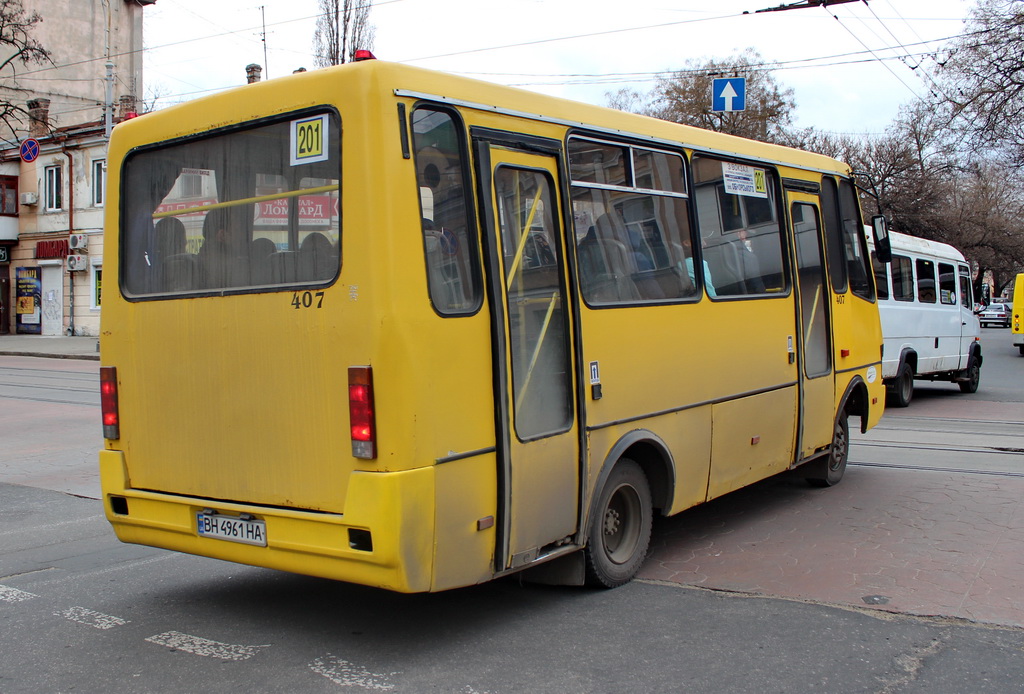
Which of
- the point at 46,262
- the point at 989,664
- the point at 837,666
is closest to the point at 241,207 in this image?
the point at 837,666

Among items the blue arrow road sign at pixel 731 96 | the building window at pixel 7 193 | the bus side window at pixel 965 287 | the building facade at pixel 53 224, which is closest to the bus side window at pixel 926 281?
the bus side window at pixel 965 287

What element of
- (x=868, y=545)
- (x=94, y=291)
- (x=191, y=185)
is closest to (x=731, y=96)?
(x=868, y=545)

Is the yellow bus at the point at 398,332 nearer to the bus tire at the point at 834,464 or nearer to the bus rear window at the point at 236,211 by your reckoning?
the bus rear window at the point at 236,211

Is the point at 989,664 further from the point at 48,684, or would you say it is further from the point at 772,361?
the point at 48,684

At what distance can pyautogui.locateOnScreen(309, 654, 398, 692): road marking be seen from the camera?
4.25m

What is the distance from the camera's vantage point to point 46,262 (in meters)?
37.9

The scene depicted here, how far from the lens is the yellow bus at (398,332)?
4375 millimetres

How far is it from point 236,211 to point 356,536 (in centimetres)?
176

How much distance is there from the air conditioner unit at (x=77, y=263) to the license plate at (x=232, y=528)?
34.2m

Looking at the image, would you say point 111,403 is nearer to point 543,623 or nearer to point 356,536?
point 356,536

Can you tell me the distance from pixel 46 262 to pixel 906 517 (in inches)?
1468

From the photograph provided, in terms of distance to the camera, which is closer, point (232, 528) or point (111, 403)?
point (232, 528)

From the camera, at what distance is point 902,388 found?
1602cm

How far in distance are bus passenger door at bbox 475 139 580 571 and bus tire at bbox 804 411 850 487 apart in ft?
13.9
